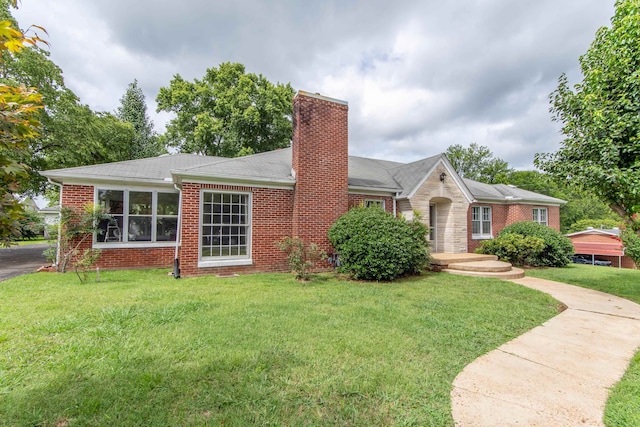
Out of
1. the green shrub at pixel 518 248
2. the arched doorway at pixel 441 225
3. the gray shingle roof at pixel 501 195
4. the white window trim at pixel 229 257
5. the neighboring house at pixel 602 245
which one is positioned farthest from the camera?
the neighboring house at pixel 602 245

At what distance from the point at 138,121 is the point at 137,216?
20.2 metres

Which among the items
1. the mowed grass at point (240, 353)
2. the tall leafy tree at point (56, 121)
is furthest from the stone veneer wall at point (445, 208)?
the tall leafy tree at point (56, 121)

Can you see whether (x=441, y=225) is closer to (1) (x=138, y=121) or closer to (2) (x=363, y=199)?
(2) (x=363, y=199)

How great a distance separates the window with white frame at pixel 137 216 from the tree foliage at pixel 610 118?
478 inches

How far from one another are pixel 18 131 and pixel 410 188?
11.6 meters

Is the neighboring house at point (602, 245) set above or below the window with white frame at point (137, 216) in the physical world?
below

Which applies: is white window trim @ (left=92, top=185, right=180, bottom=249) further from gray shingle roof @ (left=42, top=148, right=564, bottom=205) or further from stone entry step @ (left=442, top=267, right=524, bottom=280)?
stone entry step @ (left=442, top=267, right=524, bottom=280)

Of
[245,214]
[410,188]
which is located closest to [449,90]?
[410,188]

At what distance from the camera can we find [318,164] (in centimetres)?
1002

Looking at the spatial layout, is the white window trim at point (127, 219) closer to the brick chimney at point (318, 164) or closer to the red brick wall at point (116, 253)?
the red brick wall at point (116, 253)

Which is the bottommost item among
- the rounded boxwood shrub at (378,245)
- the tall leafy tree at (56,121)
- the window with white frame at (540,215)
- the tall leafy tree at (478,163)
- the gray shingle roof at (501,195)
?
the rounded boxwood shrub at (378,245)

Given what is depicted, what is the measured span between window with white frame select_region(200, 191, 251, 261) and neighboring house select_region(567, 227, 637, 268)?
3122 centimetres

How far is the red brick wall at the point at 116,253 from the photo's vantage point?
935 cm

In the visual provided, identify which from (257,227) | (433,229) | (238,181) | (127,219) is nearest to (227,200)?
(238,181)
